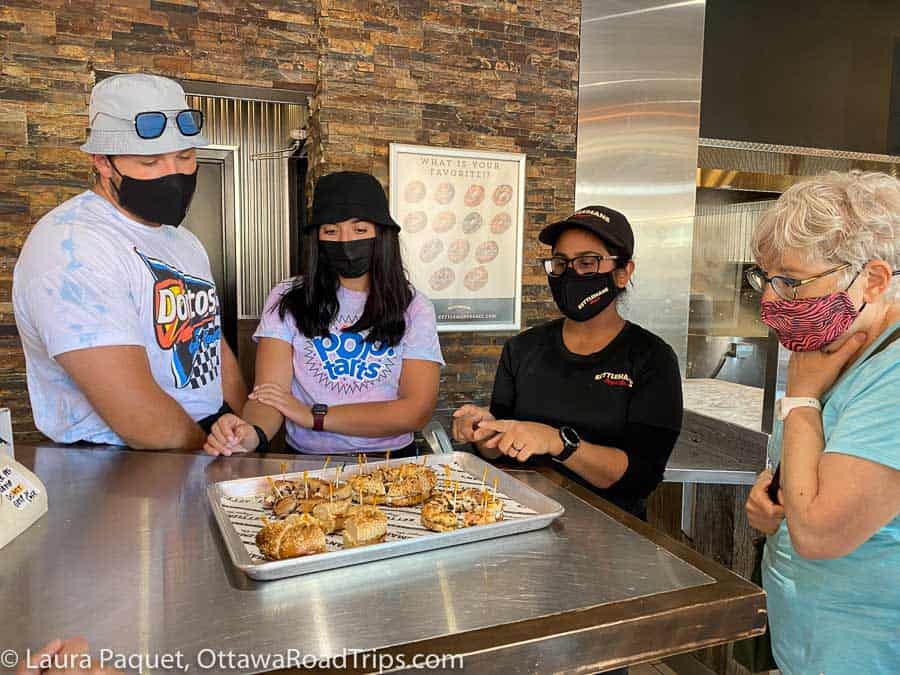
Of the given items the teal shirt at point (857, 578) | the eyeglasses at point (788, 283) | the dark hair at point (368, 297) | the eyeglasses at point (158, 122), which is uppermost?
the eyeglasses at point (158, 122)

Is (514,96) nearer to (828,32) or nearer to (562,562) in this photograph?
(828,32)

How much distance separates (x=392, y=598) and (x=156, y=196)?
122cm

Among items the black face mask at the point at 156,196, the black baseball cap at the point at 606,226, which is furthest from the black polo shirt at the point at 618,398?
the black face mask at the point at 156,196

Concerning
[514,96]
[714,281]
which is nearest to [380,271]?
[514,96]

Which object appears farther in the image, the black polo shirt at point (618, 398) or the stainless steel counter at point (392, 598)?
the black polo shirt at point (618, 398)

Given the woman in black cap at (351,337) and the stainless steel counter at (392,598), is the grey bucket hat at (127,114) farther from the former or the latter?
the stainless steel counter at (392,598)

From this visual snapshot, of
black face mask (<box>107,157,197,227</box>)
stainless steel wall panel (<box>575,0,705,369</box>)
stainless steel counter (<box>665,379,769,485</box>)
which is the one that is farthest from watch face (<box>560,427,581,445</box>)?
stainless steel wall panel (<box>575,0,705,369</box>)

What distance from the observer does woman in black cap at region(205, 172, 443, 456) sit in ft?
6.60

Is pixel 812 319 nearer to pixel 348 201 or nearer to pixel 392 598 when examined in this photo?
pixel 392 598

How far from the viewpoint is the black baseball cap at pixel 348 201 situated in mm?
2047

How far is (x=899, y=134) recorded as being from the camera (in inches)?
194

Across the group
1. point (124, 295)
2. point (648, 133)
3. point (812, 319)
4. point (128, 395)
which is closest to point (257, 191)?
point (648, 133)

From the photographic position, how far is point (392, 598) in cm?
85

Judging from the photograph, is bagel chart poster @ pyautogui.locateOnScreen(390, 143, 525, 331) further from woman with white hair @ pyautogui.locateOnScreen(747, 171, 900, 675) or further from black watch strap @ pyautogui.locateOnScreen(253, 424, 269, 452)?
woman with white hair @ pyautogui.locateOnScreen(747, 171, 900, 675)
